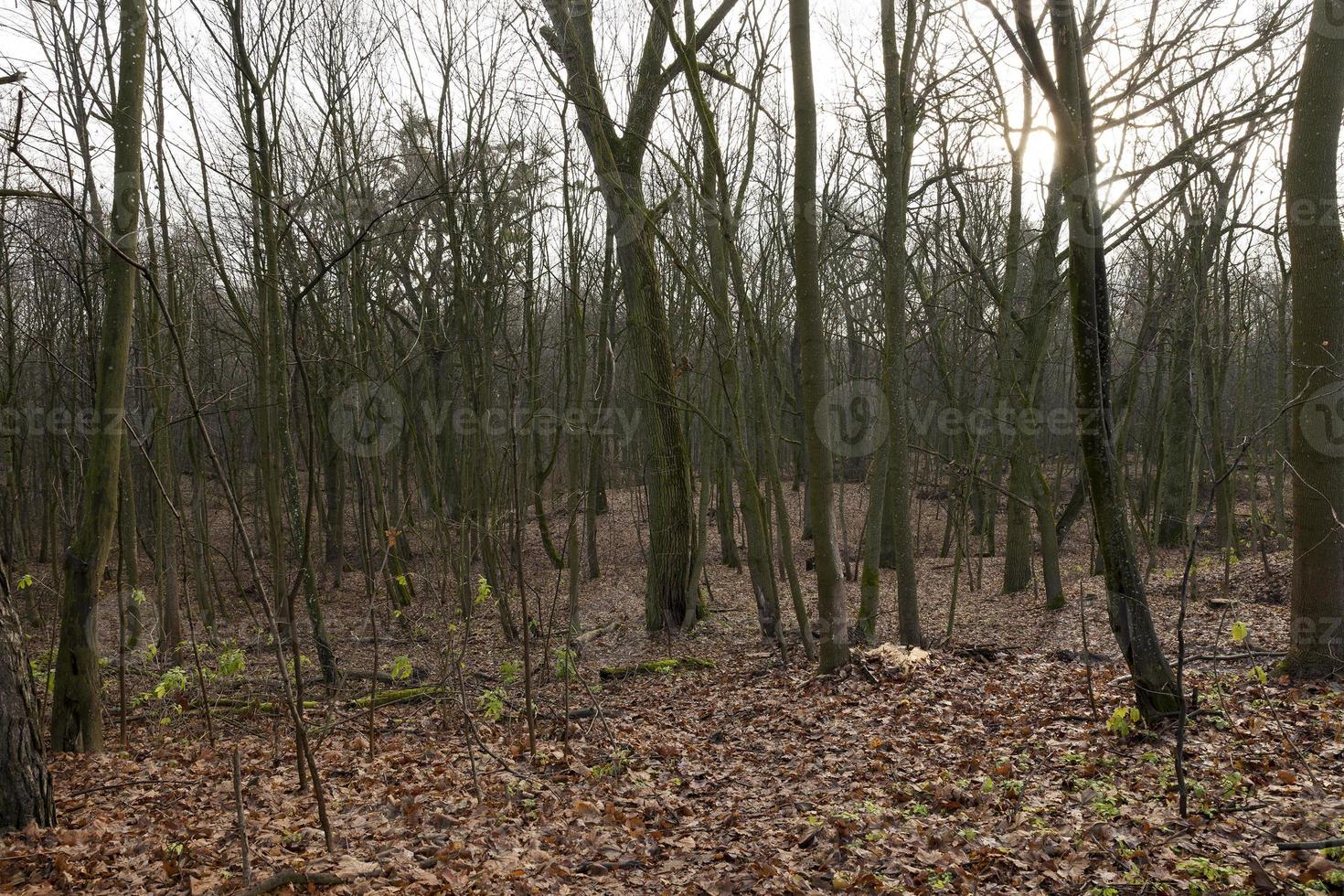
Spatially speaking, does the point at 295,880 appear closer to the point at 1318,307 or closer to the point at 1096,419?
the point at 1096,419

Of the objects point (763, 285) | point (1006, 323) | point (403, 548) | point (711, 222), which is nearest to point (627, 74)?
point (711, 222)

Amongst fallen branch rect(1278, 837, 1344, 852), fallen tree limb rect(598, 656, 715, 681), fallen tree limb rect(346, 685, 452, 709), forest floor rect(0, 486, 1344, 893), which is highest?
fallen branch rect(1278, 837, 1344, 852)

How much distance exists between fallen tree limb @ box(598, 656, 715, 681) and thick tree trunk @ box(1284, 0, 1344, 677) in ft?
17.3

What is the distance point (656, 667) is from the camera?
8.71 meters

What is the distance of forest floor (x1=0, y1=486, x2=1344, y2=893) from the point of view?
342cm

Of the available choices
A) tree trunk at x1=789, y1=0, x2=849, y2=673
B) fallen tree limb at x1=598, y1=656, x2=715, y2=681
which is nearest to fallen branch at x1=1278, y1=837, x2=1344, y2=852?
tree trunk at x1=789, y1=0, x2=849, y2=673

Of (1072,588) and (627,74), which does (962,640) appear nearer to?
(1072,588)

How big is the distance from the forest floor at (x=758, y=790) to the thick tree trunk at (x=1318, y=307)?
1.95ft

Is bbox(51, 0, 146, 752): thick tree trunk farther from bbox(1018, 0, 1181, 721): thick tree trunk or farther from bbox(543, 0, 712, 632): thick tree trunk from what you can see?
bbox(1018, 0, 1181, 721): thick tree trunk

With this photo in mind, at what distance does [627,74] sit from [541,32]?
2075mm

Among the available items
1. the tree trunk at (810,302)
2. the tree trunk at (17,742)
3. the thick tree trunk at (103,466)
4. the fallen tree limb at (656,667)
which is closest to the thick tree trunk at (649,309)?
the fallen tree limb at (656,667)

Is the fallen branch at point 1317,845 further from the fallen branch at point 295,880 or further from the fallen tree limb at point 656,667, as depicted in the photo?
the fallen tree limb at point 656,667

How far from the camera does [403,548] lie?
18250 mm

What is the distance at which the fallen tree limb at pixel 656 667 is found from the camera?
8617mm
